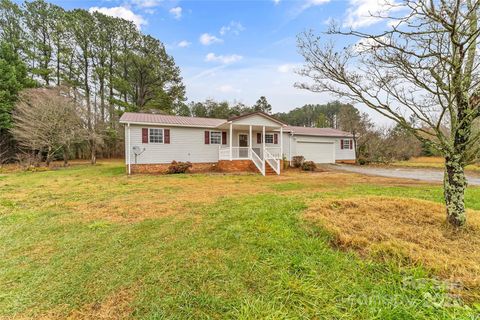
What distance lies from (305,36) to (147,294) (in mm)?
4693

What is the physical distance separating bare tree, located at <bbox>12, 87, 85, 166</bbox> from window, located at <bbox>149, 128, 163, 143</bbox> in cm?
875

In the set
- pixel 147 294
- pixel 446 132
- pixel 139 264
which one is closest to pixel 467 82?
pixel 446 132

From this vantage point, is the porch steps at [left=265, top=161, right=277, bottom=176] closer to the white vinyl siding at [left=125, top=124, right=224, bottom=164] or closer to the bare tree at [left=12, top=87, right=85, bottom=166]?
the white vinyl siding at [left=125, top=124, right=224, bottom=164]

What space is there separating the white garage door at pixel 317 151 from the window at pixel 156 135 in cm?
1148

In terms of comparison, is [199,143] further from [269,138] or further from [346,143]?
[346,143]

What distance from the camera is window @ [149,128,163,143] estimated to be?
1385 cm

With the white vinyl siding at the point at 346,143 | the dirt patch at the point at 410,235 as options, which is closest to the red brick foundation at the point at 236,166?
the dirt patch at the point at 410,235

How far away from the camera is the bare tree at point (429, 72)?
2979mm

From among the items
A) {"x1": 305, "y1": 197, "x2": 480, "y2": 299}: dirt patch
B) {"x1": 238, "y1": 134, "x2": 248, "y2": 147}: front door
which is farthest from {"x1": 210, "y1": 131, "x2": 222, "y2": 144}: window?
{"x1": 305, "y1": 197, "x2": 480, "y2": 299}: dirt patch

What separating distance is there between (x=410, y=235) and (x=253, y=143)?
1457 centimetres

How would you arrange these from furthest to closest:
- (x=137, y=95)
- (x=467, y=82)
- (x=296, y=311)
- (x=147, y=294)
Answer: (x=137, y=95) → (x=467, y=82) → (x=147, y=294) → (x=296, y=311)

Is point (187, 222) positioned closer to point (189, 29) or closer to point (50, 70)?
point (189, 29)

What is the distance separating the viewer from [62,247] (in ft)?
11.1

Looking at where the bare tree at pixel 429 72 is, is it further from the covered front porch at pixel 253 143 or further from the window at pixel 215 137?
the window at pixel 215 137
